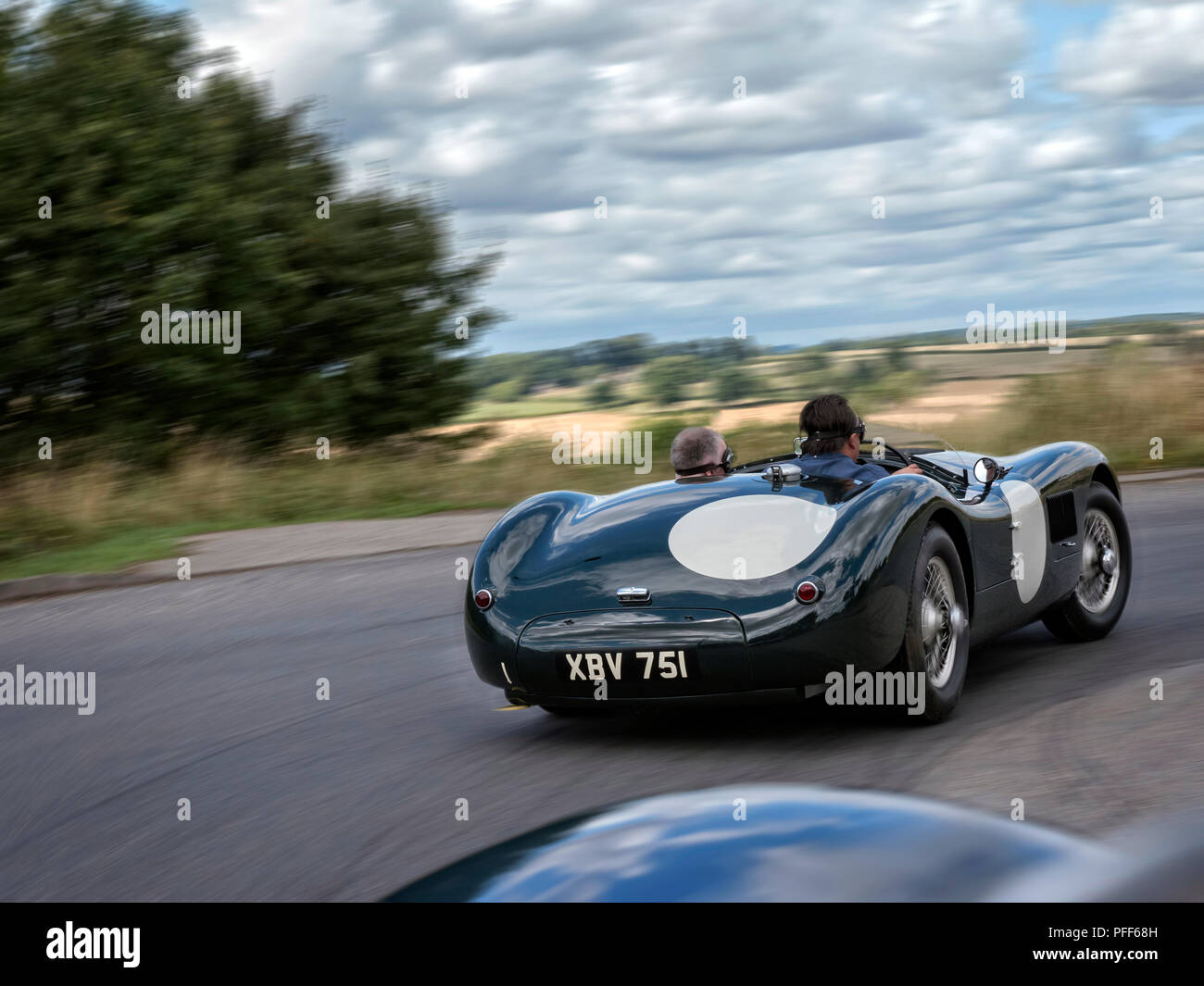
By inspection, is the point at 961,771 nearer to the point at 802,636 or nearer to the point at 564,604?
the point at 802,636

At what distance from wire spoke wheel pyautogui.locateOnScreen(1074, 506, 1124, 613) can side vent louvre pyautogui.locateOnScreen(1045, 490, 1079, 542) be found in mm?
161

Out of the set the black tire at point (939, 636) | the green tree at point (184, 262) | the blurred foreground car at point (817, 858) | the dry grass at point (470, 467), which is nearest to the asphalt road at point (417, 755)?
the black tire at point (939, 636)

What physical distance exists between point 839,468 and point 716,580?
Result: 2.82 ft

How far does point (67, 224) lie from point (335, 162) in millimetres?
8303

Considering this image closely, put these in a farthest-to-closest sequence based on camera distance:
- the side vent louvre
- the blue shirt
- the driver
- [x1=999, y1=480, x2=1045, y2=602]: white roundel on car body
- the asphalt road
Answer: the side vent louvre, [x1=999, y1=480, x2=1045, y2=602]: white roundel on car body, the driver, the blue shirt, the asphalt road

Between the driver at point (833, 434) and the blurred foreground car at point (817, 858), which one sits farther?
the driver at point (833, 434)

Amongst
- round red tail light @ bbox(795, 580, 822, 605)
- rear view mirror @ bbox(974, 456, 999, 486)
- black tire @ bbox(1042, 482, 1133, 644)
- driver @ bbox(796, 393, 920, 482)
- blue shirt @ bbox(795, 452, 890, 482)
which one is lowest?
black tire @ bbox(1042, 482, 1133, 644)

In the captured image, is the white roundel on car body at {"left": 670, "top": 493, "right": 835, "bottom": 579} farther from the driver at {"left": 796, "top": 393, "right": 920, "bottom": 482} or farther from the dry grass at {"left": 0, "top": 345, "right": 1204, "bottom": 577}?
the dry grass at {"left": 0, "top": 345, "right": 1204, "bottom": 577}

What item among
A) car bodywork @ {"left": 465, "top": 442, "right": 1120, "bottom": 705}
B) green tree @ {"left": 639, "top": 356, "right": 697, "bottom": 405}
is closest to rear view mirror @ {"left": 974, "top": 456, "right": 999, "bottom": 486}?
car bodywork @ {"left": 465, "top": 442, "right": 1120, "bottom": 705}

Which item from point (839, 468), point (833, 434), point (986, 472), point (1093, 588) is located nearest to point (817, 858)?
point (839, 468)

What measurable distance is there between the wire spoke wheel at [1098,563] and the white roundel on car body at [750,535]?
232 cm

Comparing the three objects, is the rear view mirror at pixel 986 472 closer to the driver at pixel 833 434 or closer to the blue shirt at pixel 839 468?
the driver at pixel 833 434

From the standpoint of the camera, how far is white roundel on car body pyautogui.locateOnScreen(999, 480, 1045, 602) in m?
6.50

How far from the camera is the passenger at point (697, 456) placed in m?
6.22
